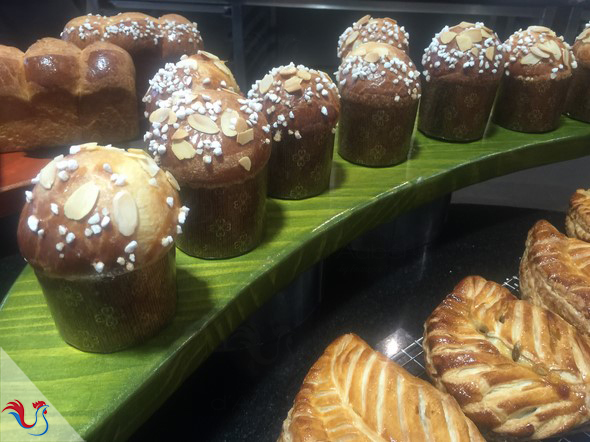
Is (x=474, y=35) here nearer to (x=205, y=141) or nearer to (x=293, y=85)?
(x=293, y=85)

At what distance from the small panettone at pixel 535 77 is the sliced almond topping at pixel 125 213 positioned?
1.60 meters

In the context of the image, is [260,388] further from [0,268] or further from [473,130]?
[473,130]

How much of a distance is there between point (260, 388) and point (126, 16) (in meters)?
1.61

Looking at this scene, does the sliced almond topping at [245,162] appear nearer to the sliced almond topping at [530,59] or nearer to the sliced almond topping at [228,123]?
the sliced almond topping at [228,123]

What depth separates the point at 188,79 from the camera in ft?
4.51

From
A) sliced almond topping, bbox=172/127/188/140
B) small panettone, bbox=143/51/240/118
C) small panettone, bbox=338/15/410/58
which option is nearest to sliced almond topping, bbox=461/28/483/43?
small panettone, bbox=338/15/410/58

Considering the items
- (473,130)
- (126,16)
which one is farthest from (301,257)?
(126,16)

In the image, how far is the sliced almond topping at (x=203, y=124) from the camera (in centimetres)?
117

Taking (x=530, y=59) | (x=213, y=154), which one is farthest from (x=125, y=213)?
(x=530, y=59)

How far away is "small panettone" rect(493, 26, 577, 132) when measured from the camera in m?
1.91

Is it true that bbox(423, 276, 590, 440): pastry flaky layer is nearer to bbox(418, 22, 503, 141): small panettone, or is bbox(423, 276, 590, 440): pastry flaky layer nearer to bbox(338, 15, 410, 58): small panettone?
bbox(418, 22, 503, 141): small panettone

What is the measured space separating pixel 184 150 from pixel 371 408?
27.8 inches

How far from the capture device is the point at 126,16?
2.14m

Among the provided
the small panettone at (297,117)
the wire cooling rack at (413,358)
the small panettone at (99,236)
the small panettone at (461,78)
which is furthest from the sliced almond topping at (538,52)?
the small panettone at (99,236)
